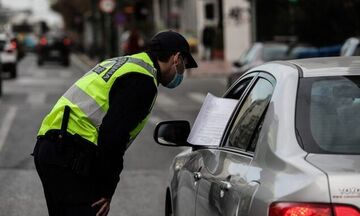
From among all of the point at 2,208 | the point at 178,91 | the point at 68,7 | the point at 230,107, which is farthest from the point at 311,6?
the point at 68,7

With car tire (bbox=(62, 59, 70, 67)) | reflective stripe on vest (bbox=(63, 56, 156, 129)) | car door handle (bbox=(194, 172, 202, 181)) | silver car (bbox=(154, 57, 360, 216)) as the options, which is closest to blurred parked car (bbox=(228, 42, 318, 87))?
car door handle (bbox=(194, 172, 202, 181))

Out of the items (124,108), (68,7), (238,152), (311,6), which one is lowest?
(68,7)

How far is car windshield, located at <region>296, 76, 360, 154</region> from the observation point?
142 inches

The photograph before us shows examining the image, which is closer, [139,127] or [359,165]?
[359,165]

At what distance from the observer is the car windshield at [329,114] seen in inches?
142

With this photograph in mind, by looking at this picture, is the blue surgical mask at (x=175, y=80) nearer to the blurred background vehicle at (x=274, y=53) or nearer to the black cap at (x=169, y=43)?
the black cap at (x=169, y=43)

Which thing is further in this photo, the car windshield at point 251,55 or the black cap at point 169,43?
the car windshield at point 251,55

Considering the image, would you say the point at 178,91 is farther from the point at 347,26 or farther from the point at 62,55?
the point at 62,55

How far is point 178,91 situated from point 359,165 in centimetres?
2175

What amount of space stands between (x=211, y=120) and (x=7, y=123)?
38.3ft

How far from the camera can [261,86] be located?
4.39 metres

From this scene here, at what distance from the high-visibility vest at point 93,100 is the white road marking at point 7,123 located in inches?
356

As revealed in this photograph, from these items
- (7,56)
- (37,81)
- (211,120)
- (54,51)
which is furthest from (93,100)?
(54,51)

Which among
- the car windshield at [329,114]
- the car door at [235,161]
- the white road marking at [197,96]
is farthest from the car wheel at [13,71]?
the car windshield at [329,114]
